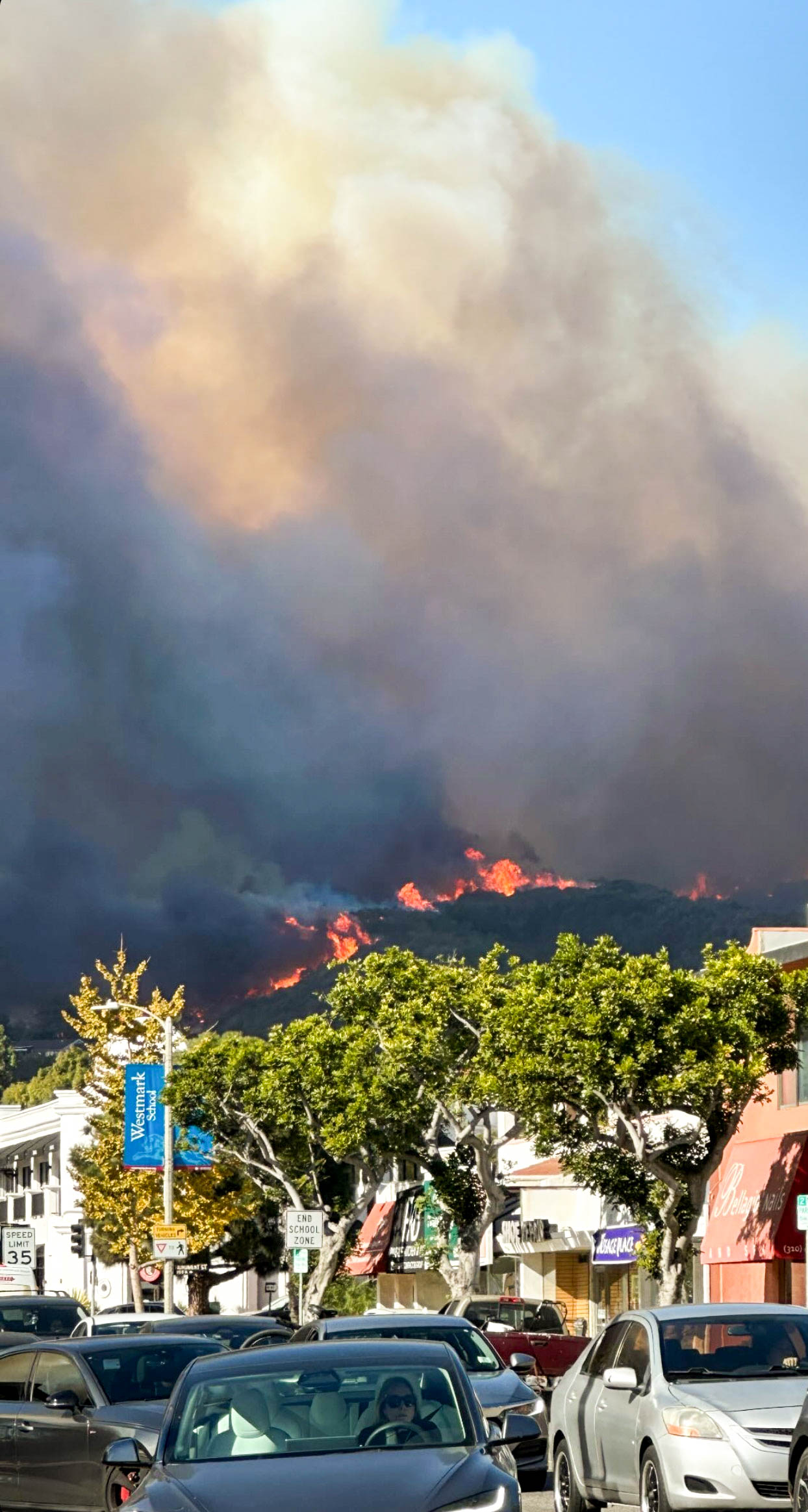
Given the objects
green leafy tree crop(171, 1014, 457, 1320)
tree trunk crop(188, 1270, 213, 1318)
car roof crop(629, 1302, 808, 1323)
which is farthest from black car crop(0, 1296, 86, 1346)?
tree trunk crop(188, 1270, 213, 1318)

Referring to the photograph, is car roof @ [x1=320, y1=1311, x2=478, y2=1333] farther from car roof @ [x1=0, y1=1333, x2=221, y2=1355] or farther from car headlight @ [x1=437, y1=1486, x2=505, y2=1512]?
car headlight @ [x1=437, y1=1486, x2=505, y2=1512]

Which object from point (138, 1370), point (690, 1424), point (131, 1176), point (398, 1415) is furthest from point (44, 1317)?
point (131, 1176)

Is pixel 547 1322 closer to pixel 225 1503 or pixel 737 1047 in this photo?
pixel 737 1047

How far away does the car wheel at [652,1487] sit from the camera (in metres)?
13.9

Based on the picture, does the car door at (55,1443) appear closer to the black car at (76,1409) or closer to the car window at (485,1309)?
the black car at (76,1409)

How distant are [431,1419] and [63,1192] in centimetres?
9126

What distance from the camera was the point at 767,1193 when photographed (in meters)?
39.9

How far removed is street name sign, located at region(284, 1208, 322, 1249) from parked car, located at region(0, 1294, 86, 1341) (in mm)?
12692

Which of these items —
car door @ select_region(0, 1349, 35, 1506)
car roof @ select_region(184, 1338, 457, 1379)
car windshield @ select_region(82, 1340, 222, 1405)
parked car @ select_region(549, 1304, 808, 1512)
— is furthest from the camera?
car door @ select_region(0, 1349, 35, 1506)

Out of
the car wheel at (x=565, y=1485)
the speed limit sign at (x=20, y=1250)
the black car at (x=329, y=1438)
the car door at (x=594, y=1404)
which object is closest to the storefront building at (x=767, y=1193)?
the speed limit sign at (x=20, y=1250)

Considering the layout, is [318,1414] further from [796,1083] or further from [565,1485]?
[796,1083]

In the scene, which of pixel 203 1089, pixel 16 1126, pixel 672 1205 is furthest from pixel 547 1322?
pixel 16 1126

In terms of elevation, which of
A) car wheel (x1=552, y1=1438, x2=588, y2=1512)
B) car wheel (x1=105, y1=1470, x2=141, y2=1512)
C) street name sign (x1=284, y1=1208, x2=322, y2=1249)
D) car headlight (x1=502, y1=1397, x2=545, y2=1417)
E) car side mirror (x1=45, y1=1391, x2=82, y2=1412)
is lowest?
car wheel (x1=552, y1=1438, x2=588, y2=1512)

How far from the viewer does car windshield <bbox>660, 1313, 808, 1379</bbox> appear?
14.6 meters
